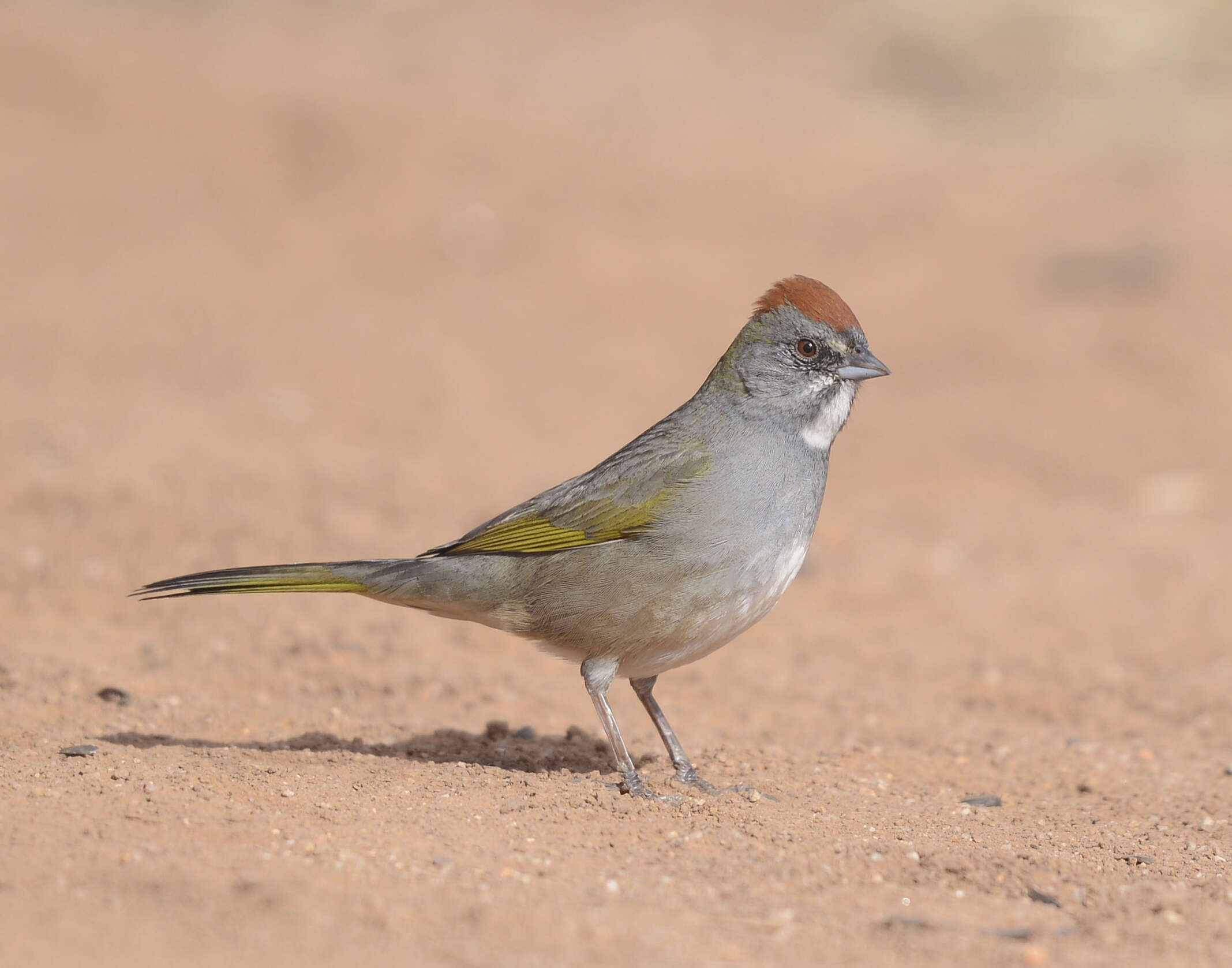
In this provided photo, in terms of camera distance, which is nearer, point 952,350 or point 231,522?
point 231,522

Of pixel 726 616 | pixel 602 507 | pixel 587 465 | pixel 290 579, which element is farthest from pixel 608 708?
pixel 587 465

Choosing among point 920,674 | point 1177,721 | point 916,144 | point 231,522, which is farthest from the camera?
point 916,144

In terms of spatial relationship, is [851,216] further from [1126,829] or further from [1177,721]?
[1126,829]

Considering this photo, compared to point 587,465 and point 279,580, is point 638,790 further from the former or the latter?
point 587,465

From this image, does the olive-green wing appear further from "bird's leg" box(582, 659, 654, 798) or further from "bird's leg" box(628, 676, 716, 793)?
"bird's leg" box(628, 676, 716, 793)

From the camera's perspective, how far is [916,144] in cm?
1770

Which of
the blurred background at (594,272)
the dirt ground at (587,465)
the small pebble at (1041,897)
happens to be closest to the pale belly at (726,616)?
the dirt ground at (587,465)

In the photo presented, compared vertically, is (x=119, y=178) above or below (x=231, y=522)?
above

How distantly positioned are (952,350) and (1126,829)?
894 cm

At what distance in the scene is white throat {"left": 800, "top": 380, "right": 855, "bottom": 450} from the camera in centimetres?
553

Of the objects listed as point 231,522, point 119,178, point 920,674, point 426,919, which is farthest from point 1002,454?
point 119,178

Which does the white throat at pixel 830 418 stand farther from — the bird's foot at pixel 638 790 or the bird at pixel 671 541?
the bird's foot at pixel 638 790

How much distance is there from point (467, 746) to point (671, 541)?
1509 millimetres

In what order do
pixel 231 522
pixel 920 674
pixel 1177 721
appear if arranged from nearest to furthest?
pixel 1177 721 → pixel 920 674 → pixel 231 522
